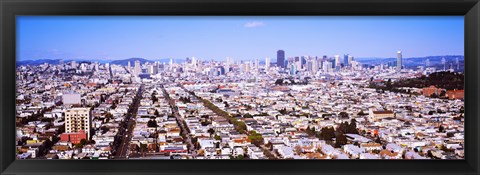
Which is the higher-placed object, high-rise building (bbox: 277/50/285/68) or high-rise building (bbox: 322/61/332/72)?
high-rise building (bbox: 277/50/285/68)

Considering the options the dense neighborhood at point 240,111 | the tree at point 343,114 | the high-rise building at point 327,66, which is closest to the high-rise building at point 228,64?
the dense neighborhood at point 240,111

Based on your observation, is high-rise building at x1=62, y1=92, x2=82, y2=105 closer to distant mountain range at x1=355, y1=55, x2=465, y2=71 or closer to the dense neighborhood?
the dense neighborhood

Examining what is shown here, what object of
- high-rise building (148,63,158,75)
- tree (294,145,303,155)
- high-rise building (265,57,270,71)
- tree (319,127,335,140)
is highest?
high-rise building (265,57,270,71)

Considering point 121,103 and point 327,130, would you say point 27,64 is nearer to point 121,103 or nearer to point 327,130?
point 121,103

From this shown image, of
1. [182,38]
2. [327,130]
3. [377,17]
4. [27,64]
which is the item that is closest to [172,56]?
[182,38]

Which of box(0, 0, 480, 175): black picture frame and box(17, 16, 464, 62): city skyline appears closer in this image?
box(0, 0, 480, 175): black picture frame

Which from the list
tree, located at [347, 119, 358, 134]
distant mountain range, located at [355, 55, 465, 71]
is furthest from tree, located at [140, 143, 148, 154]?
distant mountain range, located at [355, 55, 465, 71]

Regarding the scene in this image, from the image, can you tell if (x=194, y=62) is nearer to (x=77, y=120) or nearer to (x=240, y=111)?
(x=240, y=111)

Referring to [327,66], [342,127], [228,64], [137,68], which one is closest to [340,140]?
[342,127]

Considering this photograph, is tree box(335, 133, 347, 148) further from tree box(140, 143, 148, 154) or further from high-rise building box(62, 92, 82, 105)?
high-rise building box(62, 92, 82, 105)
